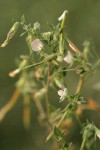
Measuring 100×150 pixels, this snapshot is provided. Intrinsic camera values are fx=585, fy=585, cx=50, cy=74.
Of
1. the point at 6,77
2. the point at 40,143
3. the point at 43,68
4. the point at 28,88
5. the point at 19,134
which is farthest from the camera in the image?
the point at 6,77

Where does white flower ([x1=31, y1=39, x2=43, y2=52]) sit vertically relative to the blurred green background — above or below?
below

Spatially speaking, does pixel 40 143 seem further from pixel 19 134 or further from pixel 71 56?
pixel 71 56

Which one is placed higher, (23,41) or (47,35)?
(23,41)

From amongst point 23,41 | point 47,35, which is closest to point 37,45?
point 47,35

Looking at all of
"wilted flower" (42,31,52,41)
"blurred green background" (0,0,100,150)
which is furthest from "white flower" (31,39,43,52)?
"blurred green background" (0,0,100,150)

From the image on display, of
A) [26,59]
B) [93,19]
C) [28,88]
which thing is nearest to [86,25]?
[93,19]

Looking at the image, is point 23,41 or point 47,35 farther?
point 23,41

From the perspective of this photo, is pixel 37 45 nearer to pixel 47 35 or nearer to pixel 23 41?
pixel 47 35

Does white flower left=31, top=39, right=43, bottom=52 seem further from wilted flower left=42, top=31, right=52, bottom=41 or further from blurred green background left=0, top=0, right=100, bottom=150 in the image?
blurred green background left=0, top=0, right=100, bottom=150
